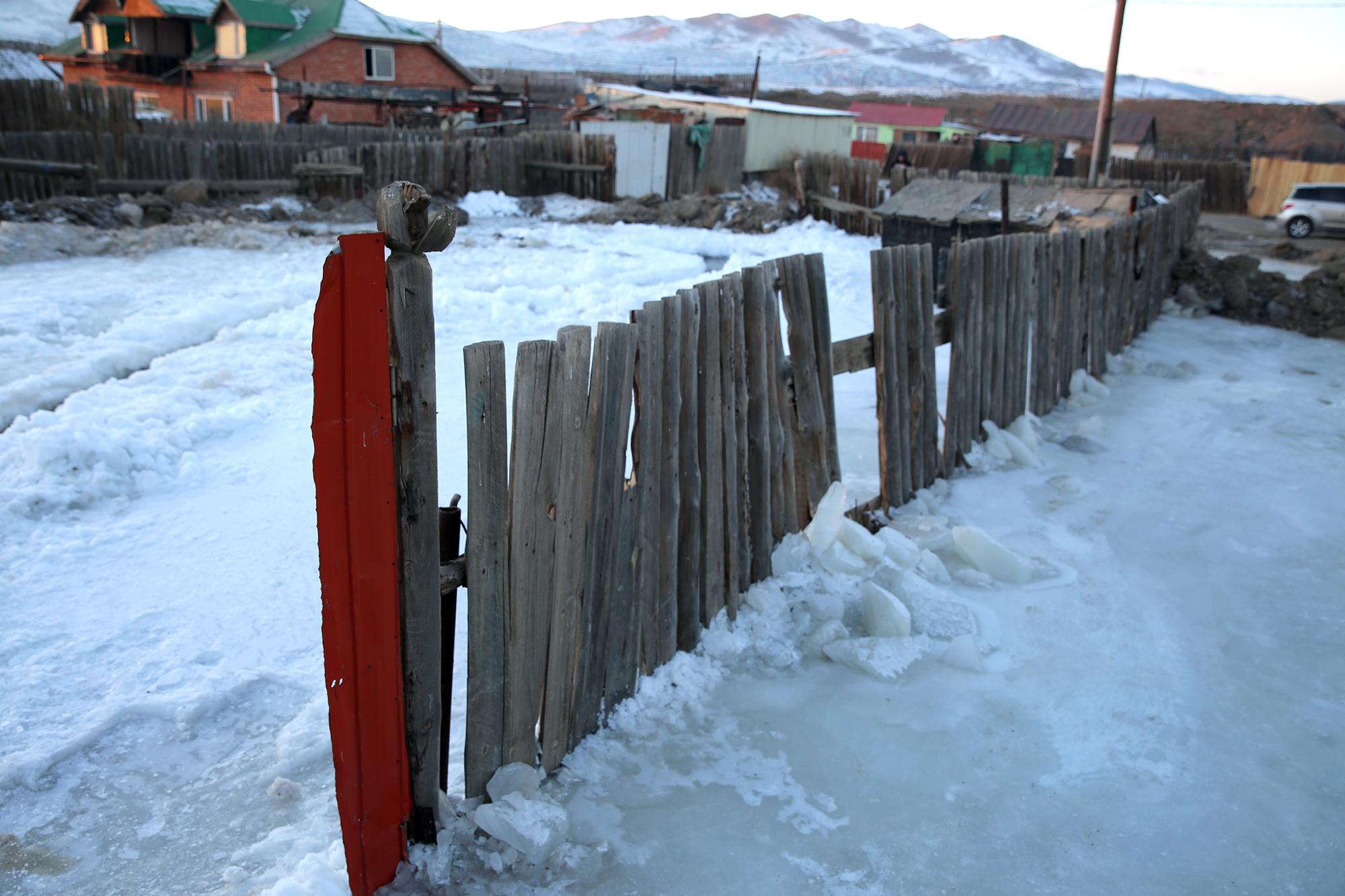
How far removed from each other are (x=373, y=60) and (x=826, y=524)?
36.1 meters

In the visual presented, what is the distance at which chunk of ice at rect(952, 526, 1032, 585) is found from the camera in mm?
4422

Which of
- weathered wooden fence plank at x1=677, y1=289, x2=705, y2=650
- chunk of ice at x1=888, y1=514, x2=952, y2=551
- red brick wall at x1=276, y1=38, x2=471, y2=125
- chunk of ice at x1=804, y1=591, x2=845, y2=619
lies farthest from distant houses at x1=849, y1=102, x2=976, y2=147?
weathered wooden fence plank at x1=677, y1=289, x2=705, y2=650

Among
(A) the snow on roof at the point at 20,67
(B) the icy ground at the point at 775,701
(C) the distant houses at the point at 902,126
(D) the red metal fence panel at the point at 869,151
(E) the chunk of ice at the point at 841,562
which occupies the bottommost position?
(B) the icy ground at the point at 775,701

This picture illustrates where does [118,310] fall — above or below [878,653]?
above

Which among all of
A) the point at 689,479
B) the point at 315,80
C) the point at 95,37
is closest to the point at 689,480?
the point at 689,479

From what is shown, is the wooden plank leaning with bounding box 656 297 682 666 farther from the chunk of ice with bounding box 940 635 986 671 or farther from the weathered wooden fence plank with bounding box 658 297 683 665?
the chunk of ice with bounding box 940 635 986 671

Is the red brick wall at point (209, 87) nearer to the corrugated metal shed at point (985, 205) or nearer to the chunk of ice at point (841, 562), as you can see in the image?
the corrugated metal shed at point (985, 205)

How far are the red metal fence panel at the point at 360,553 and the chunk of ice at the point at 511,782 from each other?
31cm

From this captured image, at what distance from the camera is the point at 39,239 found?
464 inches

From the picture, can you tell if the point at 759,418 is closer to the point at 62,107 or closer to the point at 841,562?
the point at 841,562

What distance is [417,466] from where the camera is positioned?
235cm

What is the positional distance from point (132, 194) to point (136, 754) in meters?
16.0

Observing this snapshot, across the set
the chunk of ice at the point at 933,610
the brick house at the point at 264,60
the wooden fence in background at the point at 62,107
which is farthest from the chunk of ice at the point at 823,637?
the brick house at the point at 264,60

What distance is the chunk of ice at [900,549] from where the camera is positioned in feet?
14.3
